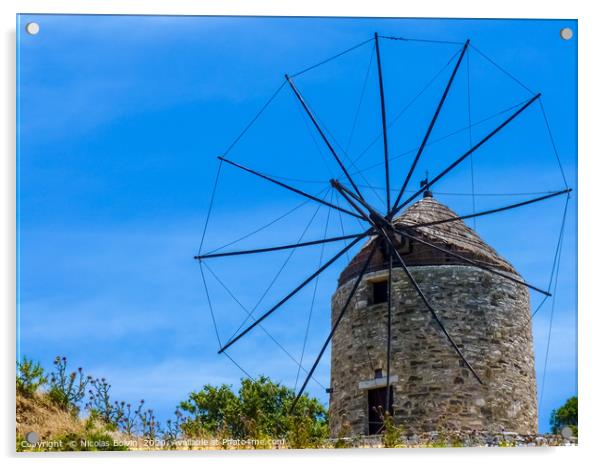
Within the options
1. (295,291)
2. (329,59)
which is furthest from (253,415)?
(329,59)

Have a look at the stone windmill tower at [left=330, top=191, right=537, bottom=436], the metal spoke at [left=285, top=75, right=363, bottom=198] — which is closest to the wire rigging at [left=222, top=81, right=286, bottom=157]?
the metal spoke at [left=285, top=75, right=363, bottom=198]

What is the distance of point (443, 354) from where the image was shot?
537 inches

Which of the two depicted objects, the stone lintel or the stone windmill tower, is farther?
the stone lintel

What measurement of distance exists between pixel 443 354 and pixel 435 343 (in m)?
0.15

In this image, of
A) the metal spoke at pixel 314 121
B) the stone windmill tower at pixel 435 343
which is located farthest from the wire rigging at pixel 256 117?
the stone windmill tower at pixel 435 343

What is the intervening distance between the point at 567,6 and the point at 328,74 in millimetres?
2214

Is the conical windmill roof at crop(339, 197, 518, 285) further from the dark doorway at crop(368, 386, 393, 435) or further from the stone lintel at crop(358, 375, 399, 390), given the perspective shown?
the dark doorway at crop(368, 386, 393, 435)

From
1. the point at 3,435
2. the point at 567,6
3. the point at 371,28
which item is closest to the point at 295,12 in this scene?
the point at 371,28

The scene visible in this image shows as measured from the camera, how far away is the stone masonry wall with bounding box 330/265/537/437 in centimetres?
1341

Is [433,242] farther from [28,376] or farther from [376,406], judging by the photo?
[28,376]

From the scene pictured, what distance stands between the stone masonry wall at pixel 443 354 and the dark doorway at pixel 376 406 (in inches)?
2.2

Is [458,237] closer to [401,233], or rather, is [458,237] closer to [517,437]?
[401,233]

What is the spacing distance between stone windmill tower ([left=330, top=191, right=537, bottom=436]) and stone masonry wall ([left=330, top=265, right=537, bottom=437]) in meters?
0.01

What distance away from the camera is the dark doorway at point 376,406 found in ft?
44.5
